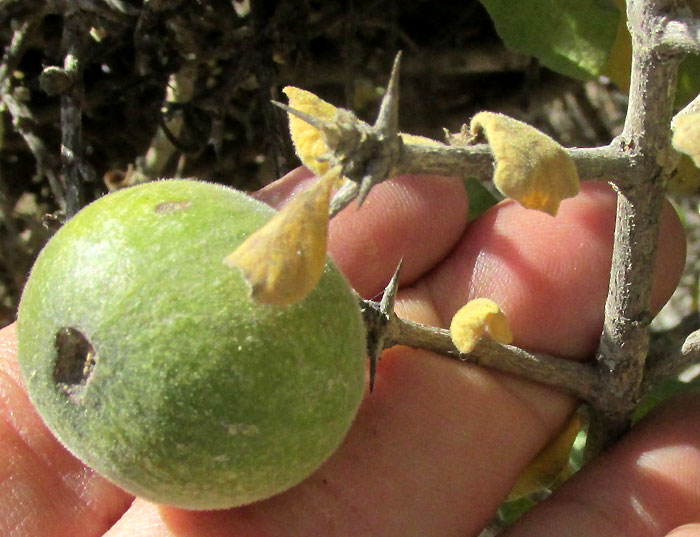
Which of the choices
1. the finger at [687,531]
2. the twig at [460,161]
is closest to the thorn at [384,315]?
the twig at [460,161]

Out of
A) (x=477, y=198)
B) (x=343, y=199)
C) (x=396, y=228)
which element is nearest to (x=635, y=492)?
(x=396, y=228)

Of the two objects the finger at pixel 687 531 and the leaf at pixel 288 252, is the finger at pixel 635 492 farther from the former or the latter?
the leaf at pixel 288 252

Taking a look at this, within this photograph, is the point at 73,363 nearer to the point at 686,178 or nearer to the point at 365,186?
the point at 365,186

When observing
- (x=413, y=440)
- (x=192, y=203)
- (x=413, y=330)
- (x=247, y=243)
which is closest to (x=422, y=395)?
(x=413, y=440)

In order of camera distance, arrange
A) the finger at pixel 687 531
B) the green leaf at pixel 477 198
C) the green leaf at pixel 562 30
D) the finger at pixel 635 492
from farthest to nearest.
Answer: the green leaf at pixel 477 198
the green leaf at pixel 562 30
the finger at pixel 635 492
the finger at pixel 687 531

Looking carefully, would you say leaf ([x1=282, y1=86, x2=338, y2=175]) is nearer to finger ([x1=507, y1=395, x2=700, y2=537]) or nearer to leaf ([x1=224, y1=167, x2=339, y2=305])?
leaf ([x1=224, y1=167, x2=339, y2=305])
